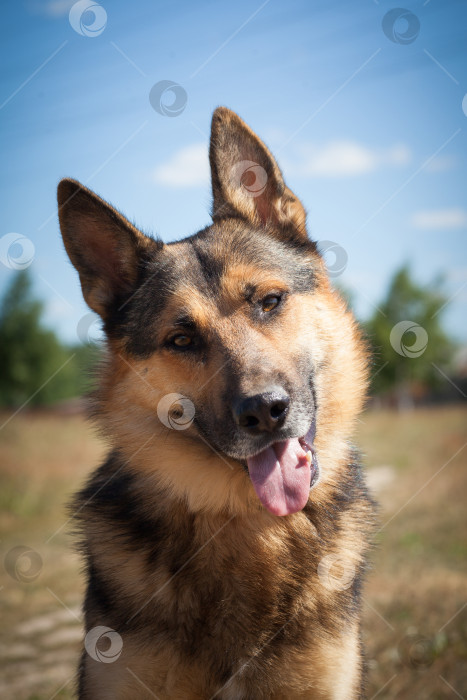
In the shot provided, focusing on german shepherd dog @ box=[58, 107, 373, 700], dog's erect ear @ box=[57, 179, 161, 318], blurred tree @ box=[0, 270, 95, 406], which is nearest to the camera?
german shepherd dog @ box=[58, 107, 373, 700]

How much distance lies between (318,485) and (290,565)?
1.74 feet

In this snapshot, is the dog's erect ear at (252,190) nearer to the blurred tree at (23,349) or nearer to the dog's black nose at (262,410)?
the dog's black nose at (262,410)

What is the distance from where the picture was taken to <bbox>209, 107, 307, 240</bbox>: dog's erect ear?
3896mm

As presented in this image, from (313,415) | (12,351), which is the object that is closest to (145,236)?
(313,415)

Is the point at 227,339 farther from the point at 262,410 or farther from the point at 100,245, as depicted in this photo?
the point at 100,245

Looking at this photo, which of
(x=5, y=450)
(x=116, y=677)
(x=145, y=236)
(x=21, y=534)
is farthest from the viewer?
(x=5, y=450)

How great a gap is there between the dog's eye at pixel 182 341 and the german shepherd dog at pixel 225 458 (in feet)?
0.05

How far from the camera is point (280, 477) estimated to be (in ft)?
10.2

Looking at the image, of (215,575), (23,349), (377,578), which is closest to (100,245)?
(215,575)

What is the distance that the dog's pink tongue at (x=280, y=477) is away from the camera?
308 cm

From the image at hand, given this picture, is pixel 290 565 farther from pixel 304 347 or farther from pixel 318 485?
pixel 304 347

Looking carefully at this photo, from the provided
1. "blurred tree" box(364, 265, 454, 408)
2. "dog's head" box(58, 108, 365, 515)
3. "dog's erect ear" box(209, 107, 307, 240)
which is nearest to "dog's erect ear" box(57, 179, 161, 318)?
"dog's head" box(58, 108, 365, 515)

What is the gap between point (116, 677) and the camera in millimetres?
3016

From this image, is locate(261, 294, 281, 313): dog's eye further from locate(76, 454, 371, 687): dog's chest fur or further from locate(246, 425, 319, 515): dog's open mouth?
locate(76, 454, 371, 687): dog's chest fur
